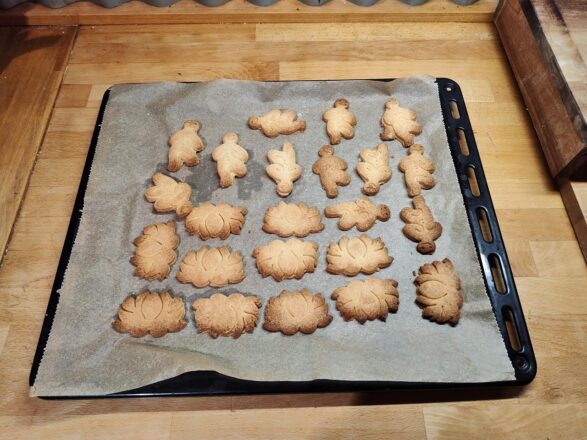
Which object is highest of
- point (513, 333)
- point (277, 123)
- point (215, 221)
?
point (277, 123)

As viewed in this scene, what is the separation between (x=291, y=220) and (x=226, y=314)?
32 centimetres

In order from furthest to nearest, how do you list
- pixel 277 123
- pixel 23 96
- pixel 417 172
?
pixel 23 96, pixel 277 123, pixel 417 172

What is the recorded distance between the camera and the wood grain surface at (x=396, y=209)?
3.60ft

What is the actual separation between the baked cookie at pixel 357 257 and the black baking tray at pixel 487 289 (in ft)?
0.87

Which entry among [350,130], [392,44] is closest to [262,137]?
[350,130]

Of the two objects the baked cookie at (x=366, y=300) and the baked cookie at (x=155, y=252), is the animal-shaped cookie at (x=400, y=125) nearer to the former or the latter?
the baked cookie at (x=366, y=300)

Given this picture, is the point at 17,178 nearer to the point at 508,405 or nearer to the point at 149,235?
the point at 149,235

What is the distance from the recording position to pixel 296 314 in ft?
3.80

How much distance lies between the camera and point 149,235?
4.20ft

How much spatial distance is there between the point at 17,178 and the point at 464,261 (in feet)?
4.35

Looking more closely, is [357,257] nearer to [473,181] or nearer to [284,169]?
[284,169]

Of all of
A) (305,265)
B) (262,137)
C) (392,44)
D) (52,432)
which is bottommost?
(52,432)

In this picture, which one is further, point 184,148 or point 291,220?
point 184,148

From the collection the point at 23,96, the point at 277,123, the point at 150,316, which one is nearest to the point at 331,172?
the point at 277,123
